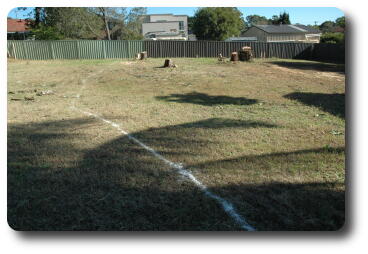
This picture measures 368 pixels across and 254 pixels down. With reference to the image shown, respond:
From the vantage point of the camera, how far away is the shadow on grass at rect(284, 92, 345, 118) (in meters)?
7.66

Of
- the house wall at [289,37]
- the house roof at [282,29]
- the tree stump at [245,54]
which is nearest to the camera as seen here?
the tree stump at [245,54]

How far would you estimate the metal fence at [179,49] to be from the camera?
64.3ft

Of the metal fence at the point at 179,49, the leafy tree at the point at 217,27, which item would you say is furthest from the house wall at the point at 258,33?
the metal fence at the point at 179,49

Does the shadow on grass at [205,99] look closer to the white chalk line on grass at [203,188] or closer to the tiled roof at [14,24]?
the white chalk line on grass at [203,188]

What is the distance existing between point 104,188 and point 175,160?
1.13 metres

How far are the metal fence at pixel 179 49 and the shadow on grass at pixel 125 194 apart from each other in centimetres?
1544

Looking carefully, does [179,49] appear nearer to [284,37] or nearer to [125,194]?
[284,37]

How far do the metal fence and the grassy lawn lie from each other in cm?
1096

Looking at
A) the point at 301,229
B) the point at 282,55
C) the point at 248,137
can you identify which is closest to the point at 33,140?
the point at 248,137

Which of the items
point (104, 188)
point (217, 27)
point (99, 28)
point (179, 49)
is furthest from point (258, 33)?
point (104, 188)

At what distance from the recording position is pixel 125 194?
368cm

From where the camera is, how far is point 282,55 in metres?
22.4

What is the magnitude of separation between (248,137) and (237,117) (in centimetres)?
149

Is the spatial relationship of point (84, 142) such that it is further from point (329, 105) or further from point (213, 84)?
point (213, 84)
